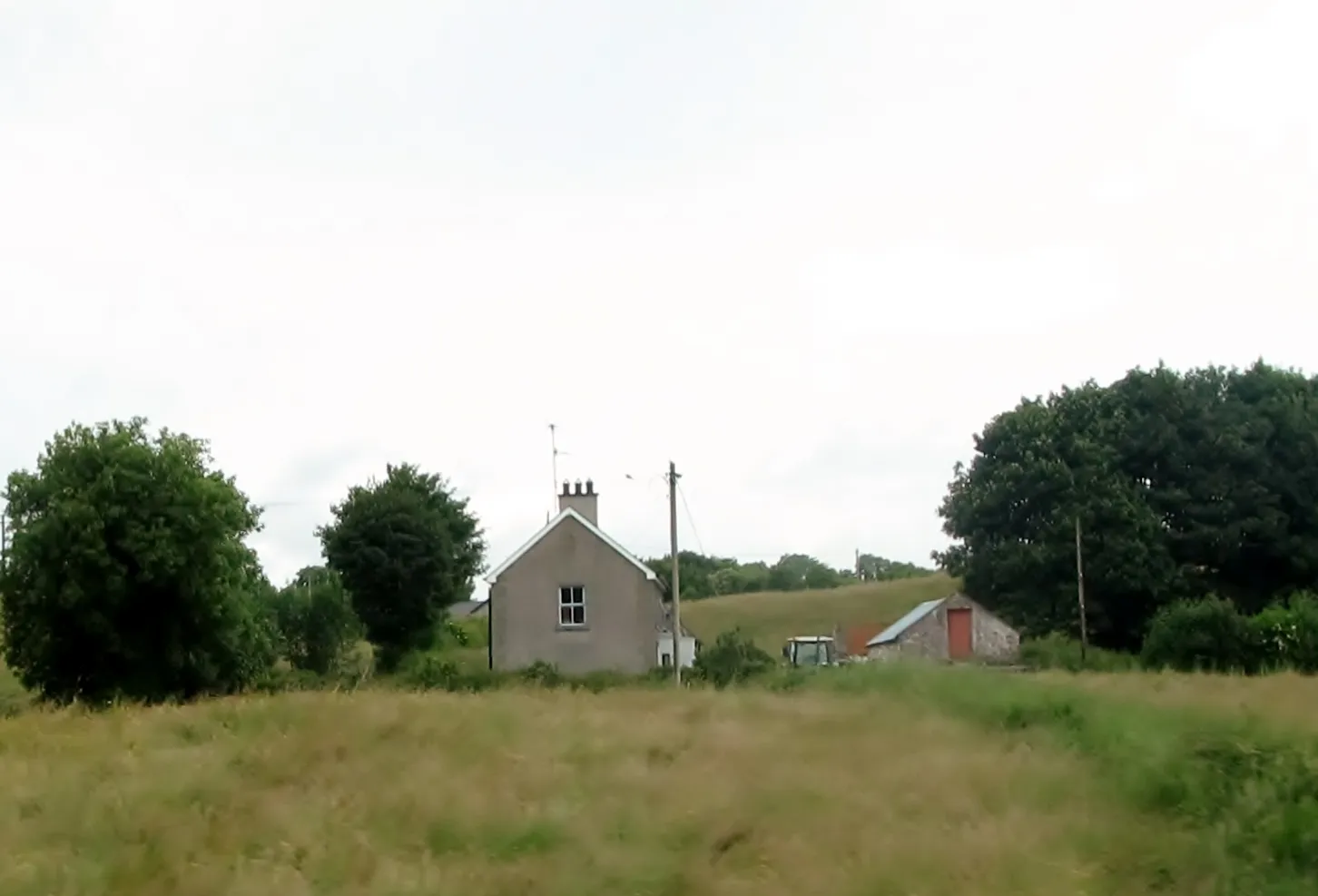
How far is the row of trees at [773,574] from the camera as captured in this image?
105875 millimetres

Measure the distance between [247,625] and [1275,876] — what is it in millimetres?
24861

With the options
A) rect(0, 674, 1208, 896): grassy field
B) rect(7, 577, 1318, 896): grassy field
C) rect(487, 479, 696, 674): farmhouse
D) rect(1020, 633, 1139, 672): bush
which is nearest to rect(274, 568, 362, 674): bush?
rect(487, 479, 696, 674): farmhouse

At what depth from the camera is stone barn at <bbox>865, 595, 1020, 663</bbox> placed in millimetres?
50562

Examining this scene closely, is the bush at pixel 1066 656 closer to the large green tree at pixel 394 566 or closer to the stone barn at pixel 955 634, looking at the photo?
the stone barn at pixel 955 634

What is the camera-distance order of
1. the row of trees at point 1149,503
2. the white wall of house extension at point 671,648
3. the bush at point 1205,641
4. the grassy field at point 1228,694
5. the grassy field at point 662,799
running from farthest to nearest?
the row of trees at point 1149,503, the white wall of house extension at point 671,648, the bush at point 1205,641, the grassy field at point 1228,694, the grassy field at point 662,799

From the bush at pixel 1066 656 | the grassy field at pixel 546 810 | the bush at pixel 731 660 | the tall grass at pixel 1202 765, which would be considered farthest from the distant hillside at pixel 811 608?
the grassy field at pixel 546 810

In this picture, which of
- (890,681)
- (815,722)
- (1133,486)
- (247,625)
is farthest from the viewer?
(1133,486)

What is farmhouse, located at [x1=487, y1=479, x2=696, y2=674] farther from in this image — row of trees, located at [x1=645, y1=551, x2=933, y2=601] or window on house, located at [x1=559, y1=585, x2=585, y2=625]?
row of trees, located at [x1=645, y1=551, x2=933, y2=601]

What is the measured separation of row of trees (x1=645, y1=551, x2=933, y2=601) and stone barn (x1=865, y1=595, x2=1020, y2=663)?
A: 155ft

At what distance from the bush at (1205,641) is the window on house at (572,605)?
16598mm

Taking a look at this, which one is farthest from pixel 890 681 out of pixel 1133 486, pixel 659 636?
pixel 1133 486

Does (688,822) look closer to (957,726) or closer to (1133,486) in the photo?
(957,726)

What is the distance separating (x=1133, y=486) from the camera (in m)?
51.5

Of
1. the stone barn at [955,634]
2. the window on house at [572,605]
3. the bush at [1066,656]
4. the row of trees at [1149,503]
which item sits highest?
the row of trees at [1149,503]
